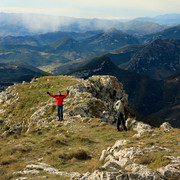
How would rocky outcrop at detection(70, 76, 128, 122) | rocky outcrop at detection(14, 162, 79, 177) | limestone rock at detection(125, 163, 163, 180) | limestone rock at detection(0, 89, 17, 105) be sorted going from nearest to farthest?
limestone rock at detection(125, 163, 163, 180) < rocky outcrop at detection(14, 162, 79, 177) < rocky outcrop at detection(70, 76, 128, 122) < limestone rock at detection(0, 89, 17, 105)

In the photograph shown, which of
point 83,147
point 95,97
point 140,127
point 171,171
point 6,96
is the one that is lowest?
point 6,96

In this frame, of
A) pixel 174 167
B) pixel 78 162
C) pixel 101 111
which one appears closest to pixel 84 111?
pixel 101 111

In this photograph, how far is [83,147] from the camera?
2072 cm

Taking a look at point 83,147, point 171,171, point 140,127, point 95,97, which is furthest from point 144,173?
point 95,97

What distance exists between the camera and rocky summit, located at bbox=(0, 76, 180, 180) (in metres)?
12.2

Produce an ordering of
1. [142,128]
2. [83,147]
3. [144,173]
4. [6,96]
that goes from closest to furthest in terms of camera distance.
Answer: [144,173], [83,147], [142,128], [6,96]

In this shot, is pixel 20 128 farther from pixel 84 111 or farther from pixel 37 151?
pixel 37 151

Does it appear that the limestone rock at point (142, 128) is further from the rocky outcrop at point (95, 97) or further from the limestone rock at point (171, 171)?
the rocky outcrop at point (95, 97)

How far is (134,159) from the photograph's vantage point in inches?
544

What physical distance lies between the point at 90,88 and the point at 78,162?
39.5m

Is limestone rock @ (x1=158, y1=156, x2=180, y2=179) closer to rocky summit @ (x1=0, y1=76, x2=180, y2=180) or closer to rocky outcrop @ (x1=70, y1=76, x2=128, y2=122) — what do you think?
rocky summit @ (x1=0, y1=76, x2=180, y2=180)

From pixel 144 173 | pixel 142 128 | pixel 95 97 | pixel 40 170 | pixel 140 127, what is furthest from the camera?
pixel 95 97

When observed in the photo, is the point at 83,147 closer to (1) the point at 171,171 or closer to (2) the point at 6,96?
(1) the point at 171,171

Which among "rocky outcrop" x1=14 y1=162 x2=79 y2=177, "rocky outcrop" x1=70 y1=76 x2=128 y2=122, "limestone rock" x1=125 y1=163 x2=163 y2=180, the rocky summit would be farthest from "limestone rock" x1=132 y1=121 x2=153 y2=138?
"rocky outcrop" x1=14 y1=162 x2=79 y2=177
